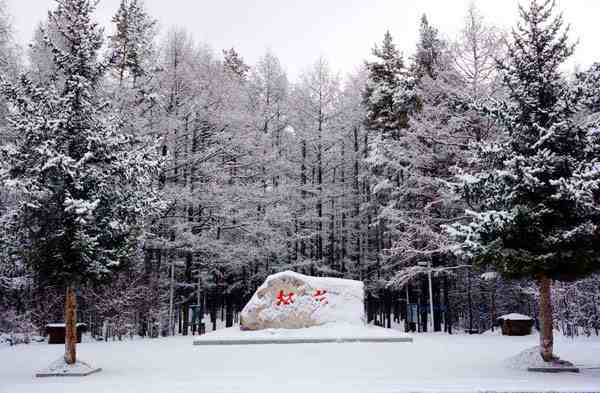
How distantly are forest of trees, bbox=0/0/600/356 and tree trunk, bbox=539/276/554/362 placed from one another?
0.20 metres

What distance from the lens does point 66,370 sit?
1044 cm

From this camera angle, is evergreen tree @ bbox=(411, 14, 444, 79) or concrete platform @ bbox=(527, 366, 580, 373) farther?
evergreen tree @ bbox=(411, 14, 444, 79)

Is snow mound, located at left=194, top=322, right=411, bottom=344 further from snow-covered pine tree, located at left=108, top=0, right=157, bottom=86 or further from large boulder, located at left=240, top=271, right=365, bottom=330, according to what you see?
snow-covered pine tree, located at left=108, top=0, right=157, bottom=86

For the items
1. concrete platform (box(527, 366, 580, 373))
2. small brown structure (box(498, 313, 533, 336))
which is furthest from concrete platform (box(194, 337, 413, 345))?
concrete platform (box(527, 366, 580, 373))

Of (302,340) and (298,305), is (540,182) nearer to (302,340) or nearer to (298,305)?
(302,340)

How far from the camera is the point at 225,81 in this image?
2462 cm

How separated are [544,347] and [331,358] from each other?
4.50 metres

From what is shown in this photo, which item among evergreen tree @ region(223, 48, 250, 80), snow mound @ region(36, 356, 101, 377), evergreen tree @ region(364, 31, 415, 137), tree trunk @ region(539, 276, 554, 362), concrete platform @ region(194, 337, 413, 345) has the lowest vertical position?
concrete platform @ region(194, 337, 413, 345)

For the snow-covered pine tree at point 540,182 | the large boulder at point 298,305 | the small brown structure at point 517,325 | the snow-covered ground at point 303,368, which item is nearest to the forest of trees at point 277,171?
the snow-covered pine tree at point 540,182

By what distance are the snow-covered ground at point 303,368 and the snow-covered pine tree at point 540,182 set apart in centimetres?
211

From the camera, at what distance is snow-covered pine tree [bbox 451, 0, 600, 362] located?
1056cm

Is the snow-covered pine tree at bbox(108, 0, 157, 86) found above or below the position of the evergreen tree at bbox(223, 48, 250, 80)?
below

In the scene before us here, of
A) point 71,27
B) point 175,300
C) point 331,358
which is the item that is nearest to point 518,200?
point 331,358

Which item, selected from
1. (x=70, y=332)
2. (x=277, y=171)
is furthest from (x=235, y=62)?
(x=70, y=332)
